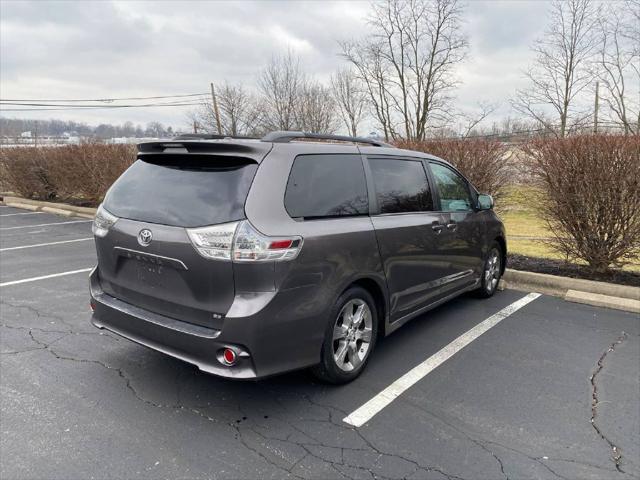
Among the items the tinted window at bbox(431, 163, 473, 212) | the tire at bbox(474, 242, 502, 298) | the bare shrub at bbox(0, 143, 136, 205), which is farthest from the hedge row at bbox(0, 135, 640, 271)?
the bare shrub at bbox(0, 143, 136, 205)

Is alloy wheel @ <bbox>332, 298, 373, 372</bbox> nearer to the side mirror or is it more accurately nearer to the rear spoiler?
the rear spoiler

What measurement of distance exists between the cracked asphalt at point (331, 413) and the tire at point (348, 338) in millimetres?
146

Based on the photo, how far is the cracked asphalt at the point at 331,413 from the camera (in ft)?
8.05

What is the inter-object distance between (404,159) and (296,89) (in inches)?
1105

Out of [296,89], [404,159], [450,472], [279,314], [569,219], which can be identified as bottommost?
[450,472]

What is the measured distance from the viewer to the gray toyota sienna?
262 centimetres

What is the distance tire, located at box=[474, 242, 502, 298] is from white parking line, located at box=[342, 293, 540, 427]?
0.34 meters

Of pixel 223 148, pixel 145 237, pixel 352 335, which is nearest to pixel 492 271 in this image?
pixel 352 335

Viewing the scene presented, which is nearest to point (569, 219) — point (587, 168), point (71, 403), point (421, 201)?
point (587, 168)

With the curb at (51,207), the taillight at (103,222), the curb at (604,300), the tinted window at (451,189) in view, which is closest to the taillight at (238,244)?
the taillight at (103,222)

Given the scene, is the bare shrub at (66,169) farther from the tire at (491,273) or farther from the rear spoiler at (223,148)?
the rear spoiler at (223,148)

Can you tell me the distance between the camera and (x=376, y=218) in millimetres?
3447

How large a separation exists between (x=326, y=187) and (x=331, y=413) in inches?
59.9

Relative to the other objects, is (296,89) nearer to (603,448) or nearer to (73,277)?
(73,277)
